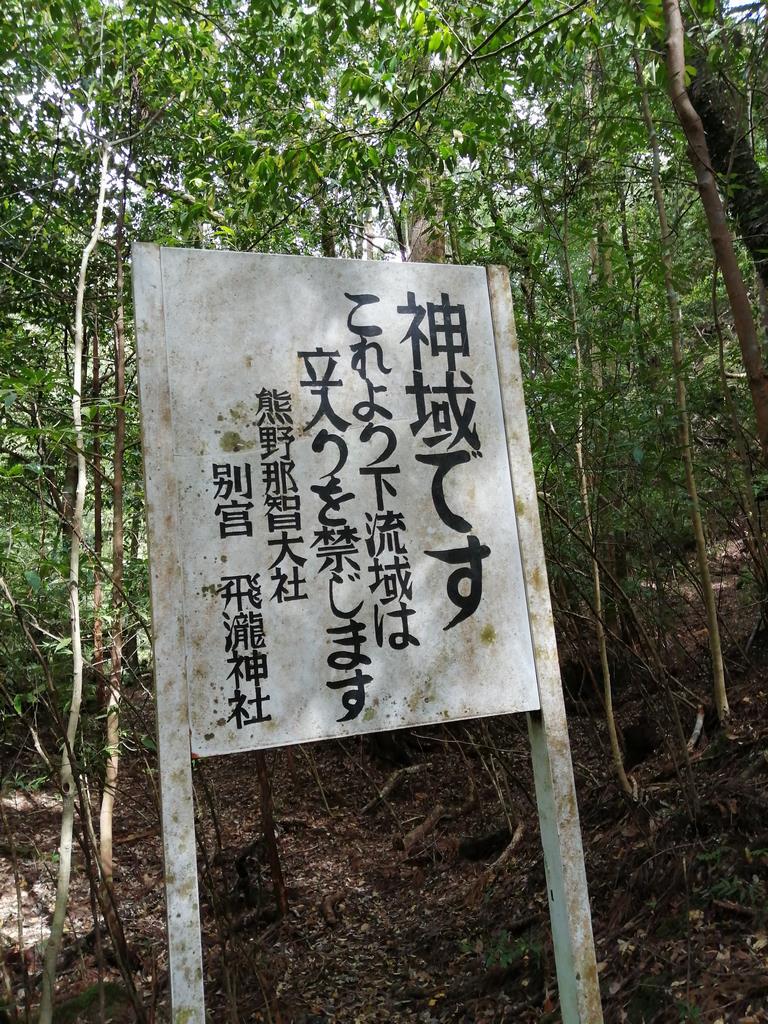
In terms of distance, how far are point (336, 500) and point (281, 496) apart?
17 cm

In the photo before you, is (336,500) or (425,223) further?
(425,223)

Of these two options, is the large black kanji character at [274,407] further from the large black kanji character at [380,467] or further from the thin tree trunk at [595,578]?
the thin tree trunk at [595,578]

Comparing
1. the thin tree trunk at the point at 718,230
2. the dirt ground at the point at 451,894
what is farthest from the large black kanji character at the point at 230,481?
the thin tree trunk at the point at 718,230

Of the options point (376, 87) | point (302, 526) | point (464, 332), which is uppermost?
point (376, 87)

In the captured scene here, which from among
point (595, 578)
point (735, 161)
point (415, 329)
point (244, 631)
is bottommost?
point (244, 631)

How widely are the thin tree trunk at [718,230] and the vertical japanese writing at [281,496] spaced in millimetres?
1918

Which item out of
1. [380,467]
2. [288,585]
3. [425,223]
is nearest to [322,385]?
[380,467]

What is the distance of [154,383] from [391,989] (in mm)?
3564

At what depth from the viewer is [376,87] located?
4.28 meters

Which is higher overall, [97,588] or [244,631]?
[97,588]

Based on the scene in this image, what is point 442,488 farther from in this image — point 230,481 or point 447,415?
point 230,481

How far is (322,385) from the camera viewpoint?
239cm

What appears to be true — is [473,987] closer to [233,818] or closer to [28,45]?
[233,818]

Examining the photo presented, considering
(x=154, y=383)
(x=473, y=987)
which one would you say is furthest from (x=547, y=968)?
(x=154, y=383)
